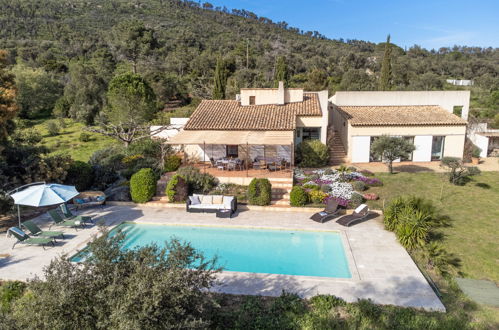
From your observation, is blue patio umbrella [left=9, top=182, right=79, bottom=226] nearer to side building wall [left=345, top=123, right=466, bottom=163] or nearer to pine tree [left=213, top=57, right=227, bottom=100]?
side building wall [left=345, top=123, right=466, bottom=163]

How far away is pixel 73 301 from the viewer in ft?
25.8

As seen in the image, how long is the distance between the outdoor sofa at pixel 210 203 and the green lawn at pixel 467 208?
9617mm

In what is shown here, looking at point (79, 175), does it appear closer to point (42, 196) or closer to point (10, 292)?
point (42, 196)

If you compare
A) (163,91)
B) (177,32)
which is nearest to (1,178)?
(163,91)

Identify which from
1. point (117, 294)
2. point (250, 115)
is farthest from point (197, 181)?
point (117, 294)

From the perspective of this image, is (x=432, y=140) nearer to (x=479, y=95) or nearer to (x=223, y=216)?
(x=223, y=216)

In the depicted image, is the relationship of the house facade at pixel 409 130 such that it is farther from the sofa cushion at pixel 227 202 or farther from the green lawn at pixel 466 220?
the sofa cushion at pixel 227 202

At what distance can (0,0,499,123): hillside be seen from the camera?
66.5 metres

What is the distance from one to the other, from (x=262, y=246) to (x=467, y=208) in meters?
14.5

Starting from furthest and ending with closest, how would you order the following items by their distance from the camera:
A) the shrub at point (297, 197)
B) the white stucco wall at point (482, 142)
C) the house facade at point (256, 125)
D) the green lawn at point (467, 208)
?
1. the white stucco wall at point (482, 142)
2. the house facade at point (256, 125)
3. the shrub at point (297, 197)
4. the green lawn at point (467, 208)

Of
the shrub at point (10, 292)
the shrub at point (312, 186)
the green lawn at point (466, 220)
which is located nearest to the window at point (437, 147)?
the green lawn at point (466, 220)

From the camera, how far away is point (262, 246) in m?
16.9

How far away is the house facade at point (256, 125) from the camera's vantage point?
27.2 meters

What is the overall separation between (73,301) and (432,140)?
34.7m
